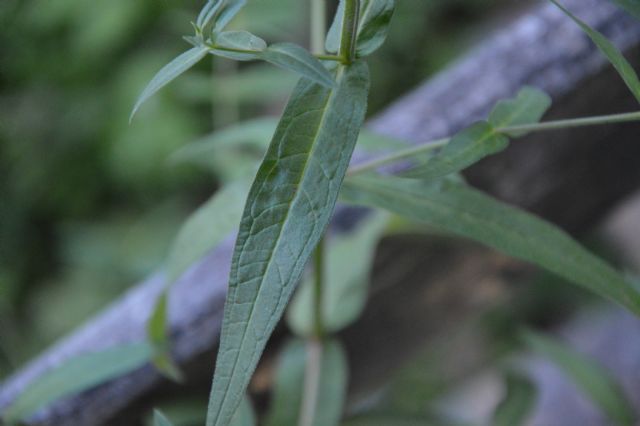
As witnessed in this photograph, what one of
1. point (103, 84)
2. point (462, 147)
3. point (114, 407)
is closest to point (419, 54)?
point (103, 84)

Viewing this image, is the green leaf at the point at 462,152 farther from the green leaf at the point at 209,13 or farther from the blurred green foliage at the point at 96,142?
the blurred green foliage at the point at 96,142

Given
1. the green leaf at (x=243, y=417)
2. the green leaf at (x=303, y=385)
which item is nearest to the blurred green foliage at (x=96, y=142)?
the green leaf at (x=303, y=385)

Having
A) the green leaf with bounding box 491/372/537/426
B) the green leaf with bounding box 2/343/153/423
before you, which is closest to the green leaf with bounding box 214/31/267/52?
the green leaf with bounding box 2/343/153/423

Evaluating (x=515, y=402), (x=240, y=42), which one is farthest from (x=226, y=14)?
(x=515, y=402)

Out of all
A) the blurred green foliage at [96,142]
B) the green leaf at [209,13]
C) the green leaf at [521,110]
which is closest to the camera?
the green leaf at [209,13]

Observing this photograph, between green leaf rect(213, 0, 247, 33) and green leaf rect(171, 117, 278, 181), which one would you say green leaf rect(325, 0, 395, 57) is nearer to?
green leaf rect(213, 0, 247, 33)

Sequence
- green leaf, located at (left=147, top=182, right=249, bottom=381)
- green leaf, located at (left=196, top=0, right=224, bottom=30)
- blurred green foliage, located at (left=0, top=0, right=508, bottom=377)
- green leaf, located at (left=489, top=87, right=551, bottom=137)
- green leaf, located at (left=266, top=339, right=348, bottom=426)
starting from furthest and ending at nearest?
blurred green foliage, located at (left=0, top=0, right=508, bottom=377) < green leaf, located at (left=266, top=339, right=348, bottom=426) < green leaf, located at (left=147, top=182, right=249, bottom=381) < green leaf, located at (left=489, top=87, right=551, bottom=137) < green leaf, located at (left=196, top=0, right=224, bottom=30)

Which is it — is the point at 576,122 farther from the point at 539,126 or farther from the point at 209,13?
the point at 209,13
